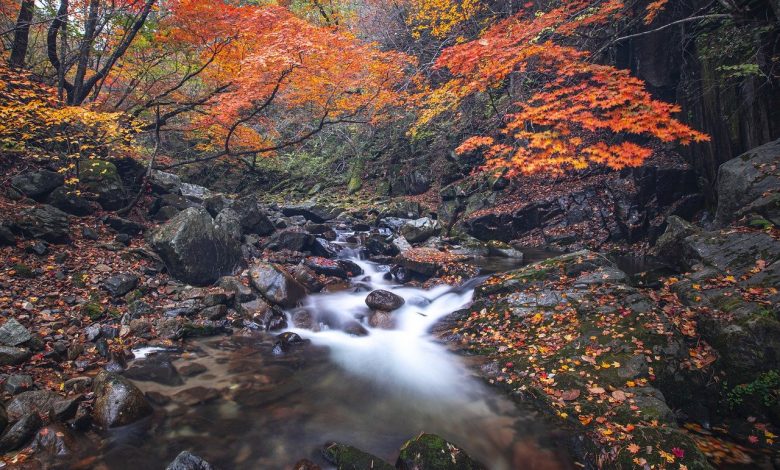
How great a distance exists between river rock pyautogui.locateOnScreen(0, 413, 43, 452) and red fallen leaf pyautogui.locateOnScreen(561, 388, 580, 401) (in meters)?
6.17

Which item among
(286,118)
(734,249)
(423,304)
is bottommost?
(423,304)

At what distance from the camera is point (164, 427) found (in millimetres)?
4758

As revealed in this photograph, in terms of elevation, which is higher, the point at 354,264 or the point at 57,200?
the point at 57,200

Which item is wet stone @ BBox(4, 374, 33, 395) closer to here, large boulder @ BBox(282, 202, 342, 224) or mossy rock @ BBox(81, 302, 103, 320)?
mossy rock @ BBox(81, 302, 103, 320)

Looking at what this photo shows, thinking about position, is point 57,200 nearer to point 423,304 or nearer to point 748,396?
point 423,304

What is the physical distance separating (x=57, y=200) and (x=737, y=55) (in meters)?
16.3

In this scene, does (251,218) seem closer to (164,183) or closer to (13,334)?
(164,183)

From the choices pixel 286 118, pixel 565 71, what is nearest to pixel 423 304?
pixel 565 71

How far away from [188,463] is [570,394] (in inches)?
177

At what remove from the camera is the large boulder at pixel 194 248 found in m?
8.66

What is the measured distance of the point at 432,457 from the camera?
381 cm

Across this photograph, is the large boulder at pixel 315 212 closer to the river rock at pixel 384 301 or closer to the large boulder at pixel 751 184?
the river rock at pixel 384 301

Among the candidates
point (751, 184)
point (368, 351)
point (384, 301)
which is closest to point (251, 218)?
point (384, 301)

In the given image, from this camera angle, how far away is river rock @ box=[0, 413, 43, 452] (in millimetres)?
3883
